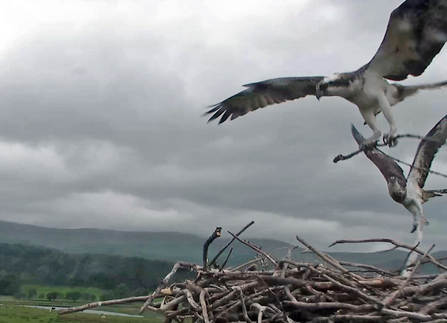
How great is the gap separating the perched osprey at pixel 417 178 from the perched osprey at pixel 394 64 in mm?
328

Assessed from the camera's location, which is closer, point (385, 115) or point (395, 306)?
point (395, 306)

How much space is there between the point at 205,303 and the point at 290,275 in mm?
499

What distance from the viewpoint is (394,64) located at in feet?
12.9

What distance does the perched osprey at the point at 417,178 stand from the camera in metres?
3.93

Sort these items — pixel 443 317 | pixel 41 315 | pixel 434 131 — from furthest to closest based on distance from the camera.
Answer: pixel 41 315, pixel 434 131, pixel 443 317

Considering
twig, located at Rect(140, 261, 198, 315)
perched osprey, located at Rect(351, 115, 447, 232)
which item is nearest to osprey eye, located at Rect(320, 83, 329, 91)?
perched osprey, located at Rect(351, 115, 447, 232)

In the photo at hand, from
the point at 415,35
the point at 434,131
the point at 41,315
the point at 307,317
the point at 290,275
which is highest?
the point at 415,35

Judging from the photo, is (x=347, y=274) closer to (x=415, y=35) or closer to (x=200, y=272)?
(x=200, y=272)

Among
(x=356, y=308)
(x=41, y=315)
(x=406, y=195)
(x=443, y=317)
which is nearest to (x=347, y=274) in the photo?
(x=356, y=308)

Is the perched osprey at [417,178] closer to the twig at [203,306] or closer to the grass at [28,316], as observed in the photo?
the twig at [203,306]

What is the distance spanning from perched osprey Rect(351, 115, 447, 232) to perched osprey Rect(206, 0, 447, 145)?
1.08 feet

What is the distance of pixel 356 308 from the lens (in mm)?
2561

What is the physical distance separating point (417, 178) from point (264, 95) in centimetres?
175

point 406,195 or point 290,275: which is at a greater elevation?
point 406,195
